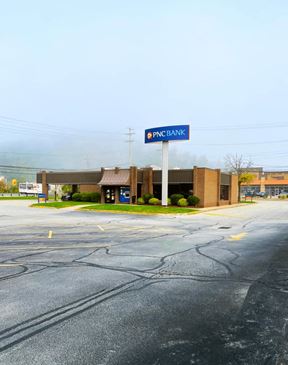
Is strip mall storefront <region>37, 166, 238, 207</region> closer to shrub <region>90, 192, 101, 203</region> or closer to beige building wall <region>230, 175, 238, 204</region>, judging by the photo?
shrub <region>90, 192, 101, 203</region>

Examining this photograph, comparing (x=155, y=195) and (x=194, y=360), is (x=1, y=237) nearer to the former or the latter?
(x=194, y=360)

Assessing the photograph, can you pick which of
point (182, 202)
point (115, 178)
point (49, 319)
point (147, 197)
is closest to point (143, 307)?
point (49, 319)

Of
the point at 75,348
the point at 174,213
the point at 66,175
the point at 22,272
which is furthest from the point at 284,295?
the point at 66,175

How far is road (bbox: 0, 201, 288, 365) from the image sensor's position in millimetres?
4016

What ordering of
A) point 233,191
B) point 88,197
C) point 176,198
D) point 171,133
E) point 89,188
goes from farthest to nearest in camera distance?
point 233,191 < point 89,188 < point 88,197 < point 176,198 < point 171,133

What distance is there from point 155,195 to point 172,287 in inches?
1552

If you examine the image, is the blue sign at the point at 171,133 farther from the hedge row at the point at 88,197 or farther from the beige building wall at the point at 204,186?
the hedge row at the point at 88,197

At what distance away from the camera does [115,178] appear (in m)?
45.0

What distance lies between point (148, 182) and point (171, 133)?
10014 mm

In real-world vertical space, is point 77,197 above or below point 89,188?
below

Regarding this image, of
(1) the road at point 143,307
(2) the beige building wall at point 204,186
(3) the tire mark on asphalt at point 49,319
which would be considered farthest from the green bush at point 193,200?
(3) the tire mark on asphalt at point 49,319

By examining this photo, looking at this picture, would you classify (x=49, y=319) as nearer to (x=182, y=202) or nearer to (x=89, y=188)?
(x=182, y=202)

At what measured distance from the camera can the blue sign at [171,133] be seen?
1444 inches

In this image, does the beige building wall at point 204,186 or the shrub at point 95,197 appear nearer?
the beige building wall at point 204,186
